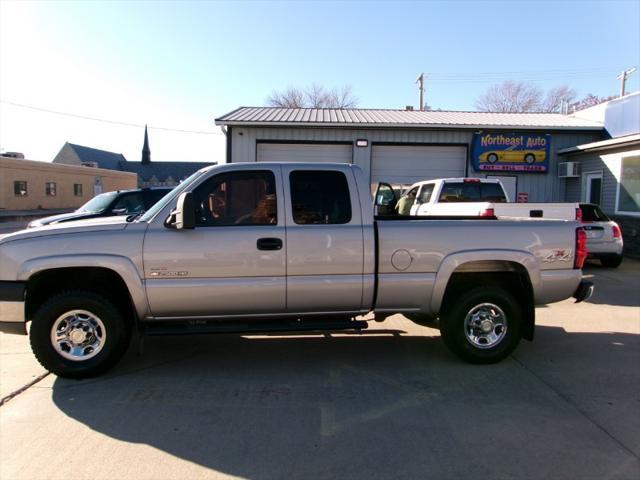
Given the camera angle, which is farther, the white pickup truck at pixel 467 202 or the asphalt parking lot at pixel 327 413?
the white pickup truck at pixel 467 202

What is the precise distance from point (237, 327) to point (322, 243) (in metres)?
1.13

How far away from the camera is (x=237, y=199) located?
4.72 m

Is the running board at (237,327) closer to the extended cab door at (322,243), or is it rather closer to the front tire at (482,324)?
the extended cab door at (322,243)

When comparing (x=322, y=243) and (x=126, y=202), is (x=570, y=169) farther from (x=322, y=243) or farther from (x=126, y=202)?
(x=322, y=243)

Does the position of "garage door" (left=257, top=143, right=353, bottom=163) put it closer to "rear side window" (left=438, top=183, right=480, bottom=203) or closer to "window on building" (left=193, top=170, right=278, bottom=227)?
"rear side window" (left=438, top=183, right=480, bottom=203)

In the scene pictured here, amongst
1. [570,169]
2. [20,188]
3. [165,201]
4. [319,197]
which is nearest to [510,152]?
[570,169]

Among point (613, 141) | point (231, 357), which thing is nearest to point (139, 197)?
point (231, 357)

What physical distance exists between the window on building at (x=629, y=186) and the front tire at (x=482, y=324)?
11652 mm

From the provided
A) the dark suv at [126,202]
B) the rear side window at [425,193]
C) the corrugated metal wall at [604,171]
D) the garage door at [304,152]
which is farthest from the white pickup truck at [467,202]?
the dark suv at [126,202]

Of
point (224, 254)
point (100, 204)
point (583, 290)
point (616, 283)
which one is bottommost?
point (616, 283)

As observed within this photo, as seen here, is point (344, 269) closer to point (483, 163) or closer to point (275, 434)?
point (275, 434)

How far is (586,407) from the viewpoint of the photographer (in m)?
4.04

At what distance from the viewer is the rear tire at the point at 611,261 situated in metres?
11.4

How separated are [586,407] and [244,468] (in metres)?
2.81
